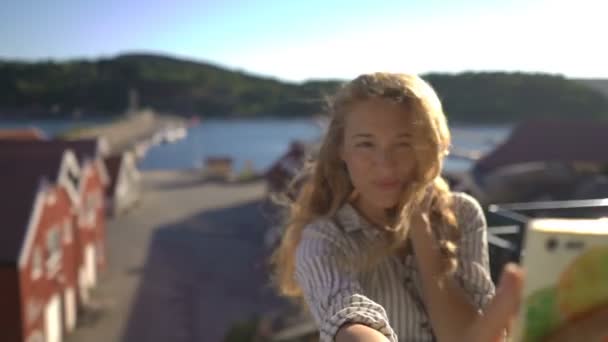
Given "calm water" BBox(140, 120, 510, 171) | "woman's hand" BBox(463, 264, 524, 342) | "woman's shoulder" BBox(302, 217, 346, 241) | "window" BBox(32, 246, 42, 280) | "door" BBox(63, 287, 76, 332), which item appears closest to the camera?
"woman's hand" BBox(463, 264, 524, 342)

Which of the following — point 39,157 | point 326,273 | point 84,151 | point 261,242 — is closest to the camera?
point 326,273

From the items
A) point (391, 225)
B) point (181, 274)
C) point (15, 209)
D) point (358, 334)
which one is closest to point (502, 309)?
point (358, 334)

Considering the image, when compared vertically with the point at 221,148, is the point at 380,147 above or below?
above

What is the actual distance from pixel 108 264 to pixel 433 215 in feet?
49.3

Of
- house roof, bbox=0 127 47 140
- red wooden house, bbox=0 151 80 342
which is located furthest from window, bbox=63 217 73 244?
house roof, bbox=0 127 47 140

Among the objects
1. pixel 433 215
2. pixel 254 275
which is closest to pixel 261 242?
pixel 254 275

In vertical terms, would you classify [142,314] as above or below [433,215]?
below

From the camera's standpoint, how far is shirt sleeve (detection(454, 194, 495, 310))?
1141 millimetres

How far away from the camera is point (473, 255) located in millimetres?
1201

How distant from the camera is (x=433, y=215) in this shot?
120 cm

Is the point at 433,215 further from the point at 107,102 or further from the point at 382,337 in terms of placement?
the point at 107,102

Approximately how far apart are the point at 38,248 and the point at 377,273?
9123 mm

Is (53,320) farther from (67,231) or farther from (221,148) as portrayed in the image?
(221,148)

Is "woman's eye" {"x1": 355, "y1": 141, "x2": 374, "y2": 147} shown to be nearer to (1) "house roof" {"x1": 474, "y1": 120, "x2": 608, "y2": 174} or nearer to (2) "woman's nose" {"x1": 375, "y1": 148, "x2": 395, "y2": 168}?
(2) "woman's nose" {"x1": 375, "y1": 148, "x2": 395, "y2": 168}
